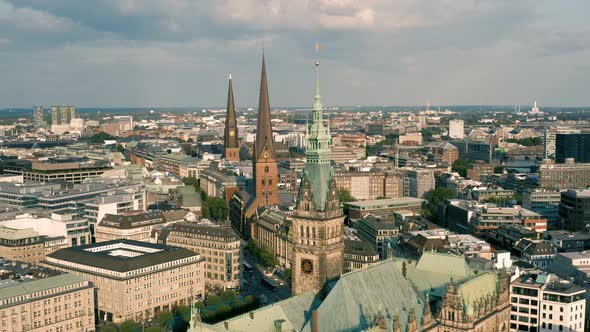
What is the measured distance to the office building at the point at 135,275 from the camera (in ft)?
433

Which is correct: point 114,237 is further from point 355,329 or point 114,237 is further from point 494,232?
point 355,329

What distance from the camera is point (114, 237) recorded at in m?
177

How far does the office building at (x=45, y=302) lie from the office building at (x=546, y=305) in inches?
2977

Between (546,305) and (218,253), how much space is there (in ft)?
246

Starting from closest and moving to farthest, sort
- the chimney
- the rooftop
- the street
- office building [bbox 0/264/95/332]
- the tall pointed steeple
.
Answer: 1. the chimney
2. the tall pointed steeple
3. office building [bbox 0/264/95/332]
4. the rooftop
5. the street

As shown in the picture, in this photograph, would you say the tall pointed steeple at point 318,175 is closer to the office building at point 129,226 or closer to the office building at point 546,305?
the office building at point 546,305

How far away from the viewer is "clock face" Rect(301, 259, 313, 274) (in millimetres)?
92500

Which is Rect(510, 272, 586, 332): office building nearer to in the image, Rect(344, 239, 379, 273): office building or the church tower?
the church tower

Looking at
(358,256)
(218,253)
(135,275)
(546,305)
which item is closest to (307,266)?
(546,305)

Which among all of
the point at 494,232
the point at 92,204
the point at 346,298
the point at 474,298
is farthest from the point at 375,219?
the point at 346,298

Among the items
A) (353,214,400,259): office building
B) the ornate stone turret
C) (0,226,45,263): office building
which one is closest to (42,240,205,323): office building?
(0,226,45,263): office building

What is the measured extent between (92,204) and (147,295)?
65.9 meters

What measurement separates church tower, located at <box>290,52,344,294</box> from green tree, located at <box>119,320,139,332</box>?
4217 centimetres

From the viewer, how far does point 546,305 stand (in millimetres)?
109625
